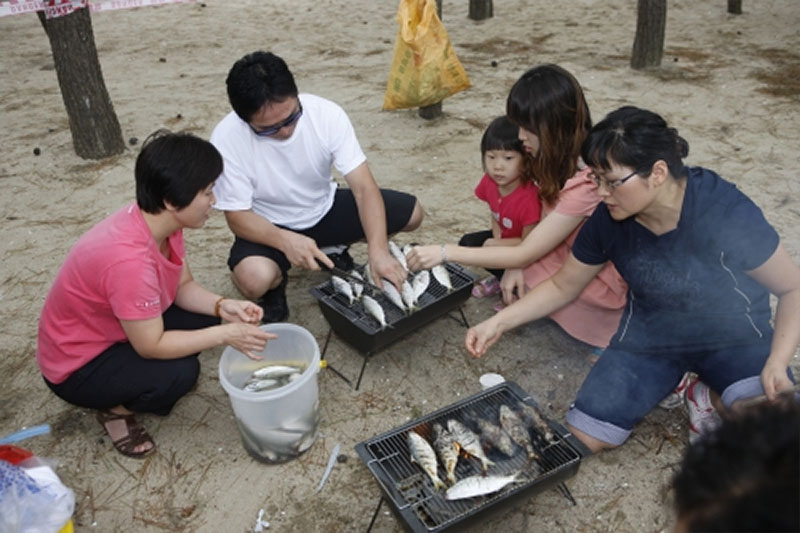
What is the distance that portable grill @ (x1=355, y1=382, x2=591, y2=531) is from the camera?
236 cm

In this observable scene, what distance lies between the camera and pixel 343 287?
3.62 metres

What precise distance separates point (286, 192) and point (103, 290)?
1401mm

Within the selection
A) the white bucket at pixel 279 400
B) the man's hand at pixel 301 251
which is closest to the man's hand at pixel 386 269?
the man's hand at pixel 301 251

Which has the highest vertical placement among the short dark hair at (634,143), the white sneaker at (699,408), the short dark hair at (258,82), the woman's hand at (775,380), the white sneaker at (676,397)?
the short dark hair at (258,82)

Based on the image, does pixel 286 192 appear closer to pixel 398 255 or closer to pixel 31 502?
pixel 398 255

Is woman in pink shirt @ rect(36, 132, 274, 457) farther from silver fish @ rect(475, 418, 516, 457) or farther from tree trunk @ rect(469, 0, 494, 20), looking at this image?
tree trunk @ rect(469, 0, 494, 20)

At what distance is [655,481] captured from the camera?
2928mm

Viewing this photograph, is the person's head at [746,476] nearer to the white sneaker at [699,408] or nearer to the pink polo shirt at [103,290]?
the white sneaker at [699,408]

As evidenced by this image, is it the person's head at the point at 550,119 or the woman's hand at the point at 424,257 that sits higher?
the person's head at the point at 550,119

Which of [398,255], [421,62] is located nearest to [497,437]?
[398,255]

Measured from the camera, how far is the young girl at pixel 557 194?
128 inches

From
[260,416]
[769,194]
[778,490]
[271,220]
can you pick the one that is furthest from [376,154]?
[778,490]

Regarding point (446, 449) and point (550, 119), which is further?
point (550, 119)

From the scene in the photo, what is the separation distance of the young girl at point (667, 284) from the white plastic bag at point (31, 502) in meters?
1.79
